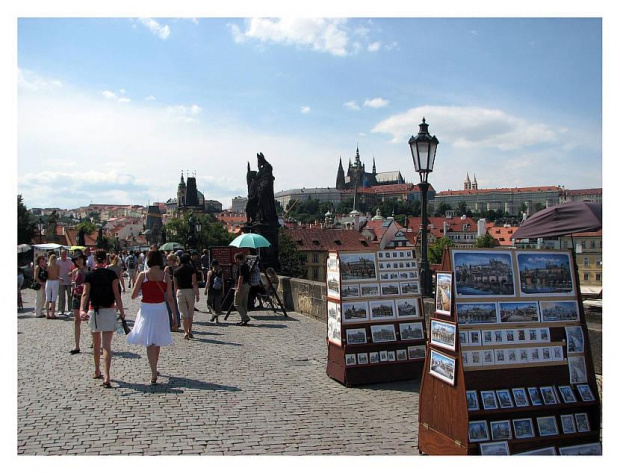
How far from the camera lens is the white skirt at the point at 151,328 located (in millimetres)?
7156

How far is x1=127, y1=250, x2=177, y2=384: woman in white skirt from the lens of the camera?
716 centimetres

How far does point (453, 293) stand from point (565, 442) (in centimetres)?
143

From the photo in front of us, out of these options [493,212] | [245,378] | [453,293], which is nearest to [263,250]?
[245,378]

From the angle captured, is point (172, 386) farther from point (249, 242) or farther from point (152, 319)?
point (249, 242)

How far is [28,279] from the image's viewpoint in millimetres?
23016

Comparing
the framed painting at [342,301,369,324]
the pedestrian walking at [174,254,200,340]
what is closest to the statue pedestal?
the pedestrian walking at [174,254,200,340]

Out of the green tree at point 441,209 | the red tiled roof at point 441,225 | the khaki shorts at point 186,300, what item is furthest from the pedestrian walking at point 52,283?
the green tree at point 441,209

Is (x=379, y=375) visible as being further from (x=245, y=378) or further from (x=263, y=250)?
(x=263, y=250)

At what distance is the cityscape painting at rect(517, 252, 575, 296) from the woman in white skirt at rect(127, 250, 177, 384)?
422cm

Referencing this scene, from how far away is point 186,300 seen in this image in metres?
10.5

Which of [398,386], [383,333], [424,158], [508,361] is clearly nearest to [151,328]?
[383,333]

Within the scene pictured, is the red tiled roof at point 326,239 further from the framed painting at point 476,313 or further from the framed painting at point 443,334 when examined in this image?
the framed painting at point 476,313

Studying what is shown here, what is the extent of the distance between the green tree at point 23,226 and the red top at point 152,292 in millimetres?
38824

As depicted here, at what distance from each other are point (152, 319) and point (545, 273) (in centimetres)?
450
